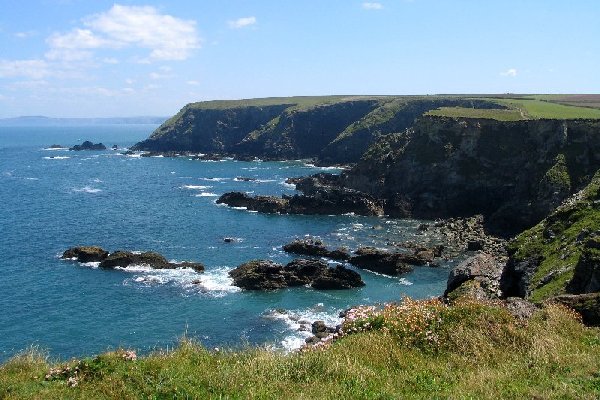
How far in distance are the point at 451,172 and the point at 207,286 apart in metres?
55.7

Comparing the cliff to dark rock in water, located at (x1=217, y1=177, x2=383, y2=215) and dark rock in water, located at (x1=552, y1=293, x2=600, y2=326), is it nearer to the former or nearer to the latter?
dark rock in water, located at (x1=217, y1=177, x2=383, y2=215)

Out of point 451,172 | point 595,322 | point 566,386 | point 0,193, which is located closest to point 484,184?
point 451,172

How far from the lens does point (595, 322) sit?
706 inches

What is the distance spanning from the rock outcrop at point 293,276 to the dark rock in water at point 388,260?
5644mm

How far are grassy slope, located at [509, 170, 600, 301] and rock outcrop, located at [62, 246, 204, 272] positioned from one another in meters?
34.2

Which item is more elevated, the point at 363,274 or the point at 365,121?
the point at 365,121

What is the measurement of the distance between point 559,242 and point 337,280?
2260 centimetres

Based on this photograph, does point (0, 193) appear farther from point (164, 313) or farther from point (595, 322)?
point (595, 322)

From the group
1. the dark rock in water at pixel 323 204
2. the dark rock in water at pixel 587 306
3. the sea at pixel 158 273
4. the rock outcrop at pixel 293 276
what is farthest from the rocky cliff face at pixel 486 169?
the dark rock in water at pixel 587 306

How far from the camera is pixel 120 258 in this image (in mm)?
60281

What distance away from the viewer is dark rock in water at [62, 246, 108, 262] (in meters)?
61.8

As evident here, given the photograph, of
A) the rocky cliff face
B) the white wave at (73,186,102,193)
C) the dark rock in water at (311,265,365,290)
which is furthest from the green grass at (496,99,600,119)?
the white wave at (73,186,102,193)

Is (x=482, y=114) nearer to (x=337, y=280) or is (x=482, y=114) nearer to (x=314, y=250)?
(x=314, y=250)

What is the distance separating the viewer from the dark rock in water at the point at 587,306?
18.1m
